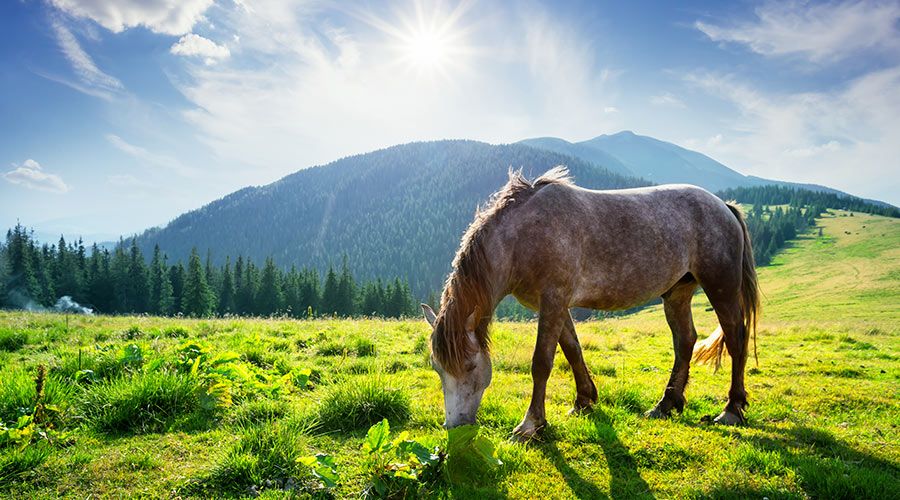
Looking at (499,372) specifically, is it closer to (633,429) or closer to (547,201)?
(633,429)

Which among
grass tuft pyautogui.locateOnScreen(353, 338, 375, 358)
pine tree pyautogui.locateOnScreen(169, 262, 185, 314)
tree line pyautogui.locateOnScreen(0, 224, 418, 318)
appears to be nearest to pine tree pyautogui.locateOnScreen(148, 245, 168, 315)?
tree line pyautogui.locateOnScreen(0, 224, 418, 318)

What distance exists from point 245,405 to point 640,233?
19.0 feet

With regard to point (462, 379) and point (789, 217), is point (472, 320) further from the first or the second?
point (789, 217)

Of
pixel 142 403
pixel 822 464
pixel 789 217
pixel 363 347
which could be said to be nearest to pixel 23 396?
pixel 142 403

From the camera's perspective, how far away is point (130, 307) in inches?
3046

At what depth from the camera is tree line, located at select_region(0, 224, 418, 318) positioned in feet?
228

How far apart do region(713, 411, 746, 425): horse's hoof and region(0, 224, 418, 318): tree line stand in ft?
225

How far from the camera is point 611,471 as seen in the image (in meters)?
4.66

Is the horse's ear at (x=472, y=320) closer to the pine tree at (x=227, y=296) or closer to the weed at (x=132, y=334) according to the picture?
the weed at (x=132, y=334)

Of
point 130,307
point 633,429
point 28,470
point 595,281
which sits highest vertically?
point 595,281

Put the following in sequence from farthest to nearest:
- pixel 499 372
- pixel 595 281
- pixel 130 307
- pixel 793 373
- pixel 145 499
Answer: pixel 130 307, pixel 793 373, pixel 499 372, pixel 595 281, pixel 145 499

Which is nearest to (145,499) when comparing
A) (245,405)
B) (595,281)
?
(245,405)

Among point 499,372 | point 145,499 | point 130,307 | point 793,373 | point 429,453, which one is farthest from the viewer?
point 130,307

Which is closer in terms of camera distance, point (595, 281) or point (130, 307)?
point (595, 281)
